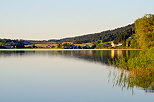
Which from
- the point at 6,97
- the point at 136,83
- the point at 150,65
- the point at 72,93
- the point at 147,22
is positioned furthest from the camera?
the point at 147,22

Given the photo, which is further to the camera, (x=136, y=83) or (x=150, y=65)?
(x=150, y=65)

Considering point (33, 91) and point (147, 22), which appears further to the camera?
point (147, 22)

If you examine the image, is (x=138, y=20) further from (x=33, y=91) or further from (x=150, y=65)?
(x=33, y=91)

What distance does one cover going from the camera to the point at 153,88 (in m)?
16.5

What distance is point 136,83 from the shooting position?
60.2 ft

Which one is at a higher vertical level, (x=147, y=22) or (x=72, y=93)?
(x=147, y=22)

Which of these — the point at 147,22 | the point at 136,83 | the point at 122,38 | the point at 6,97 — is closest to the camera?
the point at 6,97

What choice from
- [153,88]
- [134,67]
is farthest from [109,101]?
[134,67]

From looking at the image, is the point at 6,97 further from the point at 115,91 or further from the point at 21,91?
the point at 115,91

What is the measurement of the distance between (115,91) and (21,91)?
647 centimetres

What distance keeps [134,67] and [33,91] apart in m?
13.0

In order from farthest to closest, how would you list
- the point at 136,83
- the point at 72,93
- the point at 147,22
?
the point at 147,22, the point at 136,83, the point at 72,93

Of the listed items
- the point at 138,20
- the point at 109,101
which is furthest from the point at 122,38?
the point at 109,101

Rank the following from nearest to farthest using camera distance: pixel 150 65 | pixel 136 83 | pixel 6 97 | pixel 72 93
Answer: pixel 6 97 → pixel 72 93 → pixel 136 83 → pixel 150 65
